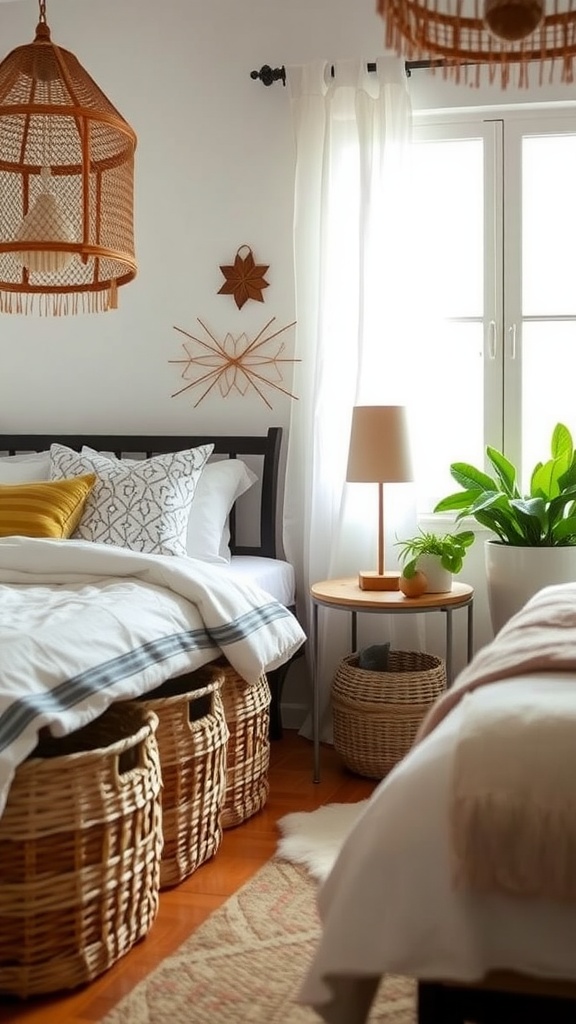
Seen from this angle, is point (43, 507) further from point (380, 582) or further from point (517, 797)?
point (517, 797)

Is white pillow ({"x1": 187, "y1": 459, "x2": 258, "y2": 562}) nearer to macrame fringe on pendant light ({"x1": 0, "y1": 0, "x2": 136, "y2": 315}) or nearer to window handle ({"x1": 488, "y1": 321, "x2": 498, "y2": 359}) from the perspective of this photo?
macrame fringe on pendant light ({"x1": 0, "y1": 0, "x2": 136, "y2": 315})

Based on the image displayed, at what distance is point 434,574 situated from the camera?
11.9 feet

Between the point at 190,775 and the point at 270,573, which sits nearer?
the point at 190,775

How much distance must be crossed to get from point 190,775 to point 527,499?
1.57m

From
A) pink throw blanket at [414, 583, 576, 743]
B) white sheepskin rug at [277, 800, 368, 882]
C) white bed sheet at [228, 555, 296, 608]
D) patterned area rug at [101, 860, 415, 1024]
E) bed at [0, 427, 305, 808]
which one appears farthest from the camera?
white bed sheet at [228, 555, 296, 608]

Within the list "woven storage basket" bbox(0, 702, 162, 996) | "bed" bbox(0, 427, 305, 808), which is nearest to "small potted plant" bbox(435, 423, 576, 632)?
"bed" bbox(0, 427, 305, 808)

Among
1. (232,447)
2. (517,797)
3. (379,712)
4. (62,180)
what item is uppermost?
(62,180)

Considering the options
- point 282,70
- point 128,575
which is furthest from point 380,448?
point 282,70

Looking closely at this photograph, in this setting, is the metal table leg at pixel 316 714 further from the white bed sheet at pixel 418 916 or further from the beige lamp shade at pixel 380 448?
the white bed sheet at pixel 418 916

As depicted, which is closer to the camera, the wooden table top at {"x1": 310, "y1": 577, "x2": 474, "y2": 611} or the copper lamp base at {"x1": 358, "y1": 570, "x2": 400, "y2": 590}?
the wooden table top at {"x1": 310, "y1": 577, "x2": 474, "y2": 611}

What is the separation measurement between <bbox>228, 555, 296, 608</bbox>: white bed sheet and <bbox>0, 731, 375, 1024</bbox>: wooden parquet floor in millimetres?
551

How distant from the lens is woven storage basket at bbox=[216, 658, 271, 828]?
3.21 metres

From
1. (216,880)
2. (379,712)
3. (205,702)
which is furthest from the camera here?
(379,712)

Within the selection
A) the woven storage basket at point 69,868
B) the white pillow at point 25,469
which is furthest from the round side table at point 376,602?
the woven storage basket at point 69,868
